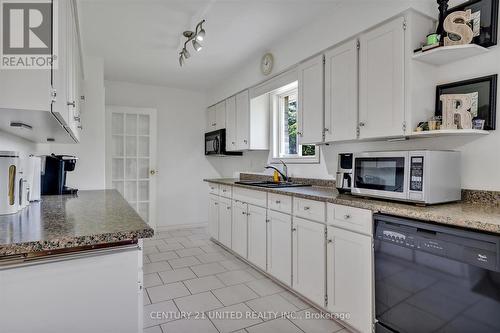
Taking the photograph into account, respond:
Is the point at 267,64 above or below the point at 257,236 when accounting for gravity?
above

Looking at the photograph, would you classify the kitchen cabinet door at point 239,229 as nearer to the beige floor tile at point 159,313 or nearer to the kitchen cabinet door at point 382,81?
the beige floor tile at point 159,313

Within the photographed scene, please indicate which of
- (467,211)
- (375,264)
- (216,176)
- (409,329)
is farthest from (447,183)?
(216,176)

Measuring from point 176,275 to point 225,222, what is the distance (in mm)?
946

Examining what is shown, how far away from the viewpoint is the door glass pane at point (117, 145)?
4586 millimetres

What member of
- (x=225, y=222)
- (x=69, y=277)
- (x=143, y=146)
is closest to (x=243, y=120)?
(x=225, y=222)

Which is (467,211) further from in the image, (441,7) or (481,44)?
(441,7)

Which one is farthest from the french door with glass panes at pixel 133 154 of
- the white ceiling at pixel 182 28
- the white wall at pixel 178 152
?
the white ceiling at pixel 182 28

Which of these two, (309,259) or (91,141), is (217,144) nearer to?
(91,141)

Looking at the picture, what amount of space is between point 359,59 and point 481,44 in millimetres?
719

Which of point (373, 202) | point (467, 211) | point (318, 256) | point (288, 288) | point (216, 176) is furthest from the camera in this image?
point (216, 176)

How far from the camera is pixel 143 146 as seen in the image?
4789 millimetres

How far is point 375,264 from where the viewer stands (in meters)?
1.73

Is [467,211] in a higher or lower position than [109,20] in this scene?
lower

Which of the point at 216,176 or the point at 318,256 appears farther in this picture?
the point at 216,176
